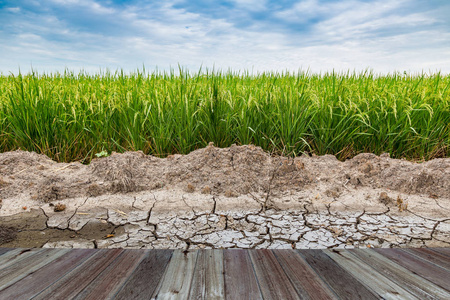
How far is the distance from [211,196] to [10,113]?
2.96 metres

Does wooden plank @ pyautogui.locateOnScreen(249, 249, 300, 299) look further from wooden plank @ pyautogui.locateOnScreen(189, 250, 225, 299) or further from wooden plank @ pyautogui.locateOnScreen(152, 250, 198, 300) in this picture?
wooden plank @ pyautogui.locateOnScreen(152, 250, 198, 300)

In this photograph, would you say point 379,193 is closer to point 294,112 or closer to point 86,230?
point 294,112

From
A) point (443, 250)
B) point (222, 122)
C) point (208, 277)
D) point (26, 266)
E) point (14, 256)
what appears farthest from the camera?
point (222, 122)

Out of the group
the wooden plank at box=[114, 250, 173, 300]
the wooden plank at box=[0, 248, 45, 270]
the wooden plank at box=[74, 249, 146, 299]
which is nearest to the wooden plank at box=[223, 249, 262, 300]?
the wooden plank at box=[114, 250, 173, 300]

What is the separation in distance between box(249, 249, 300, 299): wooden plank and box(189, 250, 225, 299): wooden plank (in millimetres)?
163

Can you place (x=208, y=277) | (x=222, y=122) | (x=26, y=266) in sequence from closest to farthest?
(x=208, y=277)
(x=26, y=266)
(x=222, y=122)

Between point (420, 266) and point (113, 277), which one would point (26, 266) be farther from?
point (420, 266)

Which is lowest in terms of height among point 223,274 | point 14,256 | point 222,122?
point 14,256

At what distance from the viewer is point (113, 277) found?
1380 mm

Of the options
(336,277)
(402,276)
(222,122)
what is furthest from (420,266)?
(222,122)

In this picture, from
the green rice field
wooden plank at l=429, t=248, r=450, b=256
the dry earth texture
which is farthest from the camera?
the green rice field

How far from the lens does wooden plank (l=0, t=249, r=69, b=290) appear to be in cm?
141

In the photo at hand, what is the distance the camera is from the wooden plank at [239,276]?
4.11ft

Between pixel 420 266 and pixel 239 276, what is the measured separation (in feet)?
3.02
